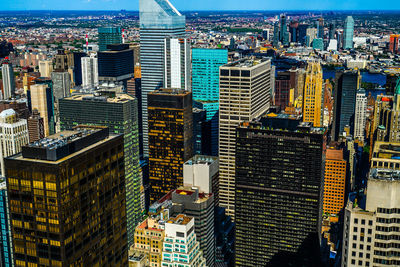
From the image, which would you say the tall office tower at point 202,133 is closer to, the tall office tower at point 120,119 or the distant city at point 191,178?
the distant city at point 191,178

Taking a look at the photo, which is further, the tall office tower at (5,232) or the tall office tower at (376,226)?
the tall office tower at (5,232)

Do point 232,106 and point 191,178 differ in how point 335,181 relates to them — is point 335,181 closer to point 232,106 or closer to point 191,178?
point 232,106

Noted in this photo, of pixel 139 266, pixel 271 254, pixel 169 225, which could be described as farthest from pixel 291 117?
pixel 139 266

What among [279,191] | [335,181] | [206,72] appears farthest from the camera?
[206,72]

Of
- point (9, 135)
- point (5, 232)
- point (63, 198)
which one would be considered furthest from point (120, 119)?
point (63, 198)

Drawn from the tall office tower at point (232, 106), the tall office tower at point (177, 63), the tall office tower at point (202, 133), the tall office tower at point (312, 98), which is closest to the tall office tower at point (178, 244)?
the tall office tower at point (232, 106)

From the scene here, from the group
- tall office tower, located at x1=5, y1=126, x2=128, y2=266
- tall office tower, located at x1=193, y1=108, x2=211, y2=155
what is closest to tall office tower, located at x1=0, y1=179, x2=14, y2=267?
tall office tower, located at x1=5, y1=126, x2=128, y2=266
